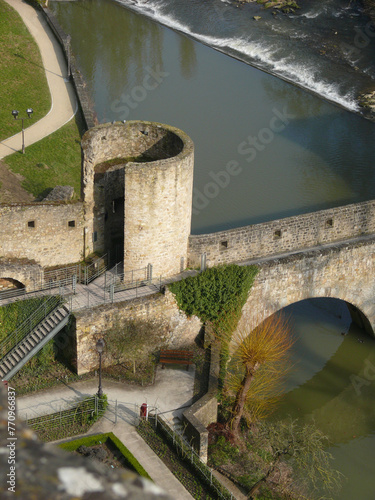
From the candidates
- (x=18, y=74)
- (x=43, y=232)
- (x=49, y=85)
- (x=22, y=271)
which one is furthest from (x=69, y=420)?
(x=18, y=74)

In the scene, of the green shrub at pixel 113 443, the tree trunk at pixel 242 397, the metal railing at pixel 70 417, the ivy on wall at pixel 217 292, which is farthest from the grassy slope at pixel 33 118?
the green shrub at pixel 113 443

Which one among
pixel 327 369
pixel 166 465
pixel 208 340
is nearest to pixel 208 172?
pixel 327 369

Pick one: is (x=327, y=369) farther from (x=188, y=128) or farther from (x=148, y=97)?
(x=148, y=97)

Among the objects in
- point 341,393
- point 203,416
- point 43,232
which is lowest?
point 341,393

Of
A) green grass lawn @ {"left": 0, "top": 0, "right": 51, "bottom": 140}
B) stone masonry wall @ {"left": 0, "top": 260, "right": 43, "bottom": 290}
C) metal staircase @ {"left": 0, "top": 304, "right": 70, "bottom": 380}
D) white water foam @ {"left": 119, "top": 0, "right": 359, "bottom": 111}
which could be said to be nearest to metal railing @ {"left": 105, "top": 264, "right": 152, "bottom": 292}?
metal staircase @ {"left": 0, "top": 304, "right": 70, "bottom": 380}

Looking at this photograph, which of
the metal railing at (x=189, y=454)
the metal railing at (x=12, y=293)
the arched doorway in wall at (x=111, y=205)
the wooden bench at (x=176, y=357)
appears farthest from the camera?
the arched doorway in wall at (x=111, y=205)

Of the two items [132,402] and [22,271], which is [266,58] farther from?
[132,402]

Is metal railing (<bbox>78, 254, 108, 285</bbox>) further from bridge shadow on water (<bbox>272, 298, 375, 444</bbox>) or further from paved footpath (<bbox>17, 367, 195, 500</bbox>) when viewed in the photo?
bridge shadow on water (<bbox>272, 298, 375, 444</bbox>)

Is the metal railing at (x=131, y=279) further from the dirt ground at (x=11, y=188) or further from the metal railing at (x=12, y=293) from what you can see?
the dirt ground at (x=11, y=188)
